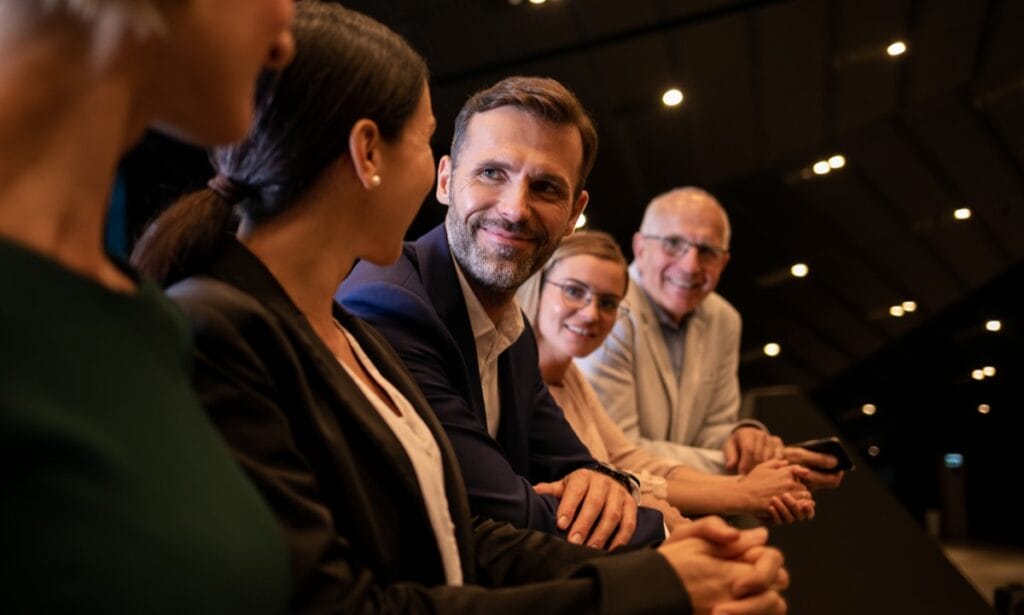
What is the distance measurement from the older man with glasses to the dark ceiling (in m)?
0.96

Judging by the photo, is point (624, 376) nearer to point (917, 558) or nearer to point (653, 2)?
point (917, 558)

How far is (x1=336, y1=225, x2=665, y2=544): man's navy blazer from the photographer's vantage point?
4.66ft

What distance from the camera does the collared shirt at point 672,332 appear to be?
3186mm

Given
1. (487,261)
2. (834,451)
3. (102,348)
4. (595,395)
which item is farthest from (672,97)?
(102,348)

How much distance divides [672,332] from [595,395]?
693 millimetres

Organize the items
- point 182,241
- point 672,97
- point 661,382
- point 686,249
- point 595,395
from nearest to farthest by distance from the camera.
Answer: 1. point 182,241
2. point 595,395
3. point 661,382
4. point 686,249
5. point 672,97

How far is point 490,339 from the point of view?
1764mm

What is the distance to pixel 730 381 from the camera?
3.22 m

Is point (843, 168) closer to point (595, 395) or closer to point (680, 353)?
point (680, 353)

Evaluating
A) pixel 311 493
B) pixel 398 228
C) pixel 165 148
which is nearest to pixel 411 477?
pixel 311 493

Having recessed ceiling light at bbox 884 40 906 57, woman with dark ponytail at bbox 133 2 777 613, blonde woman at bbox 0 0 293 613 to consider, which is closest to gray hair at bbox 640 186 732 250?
recessed ceiling light at bbox 884 40 906 57

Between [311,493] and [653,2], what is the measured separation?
353 cm

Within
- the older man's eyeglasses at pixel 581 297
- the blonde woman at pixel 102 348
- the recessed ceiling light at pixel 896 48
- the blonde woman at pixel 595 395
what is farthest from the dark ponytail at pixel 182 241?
the recessed ceiling light at pixel 896 48

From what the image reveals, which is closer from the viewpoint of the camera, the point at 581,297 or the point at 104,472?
the point at 104,472
